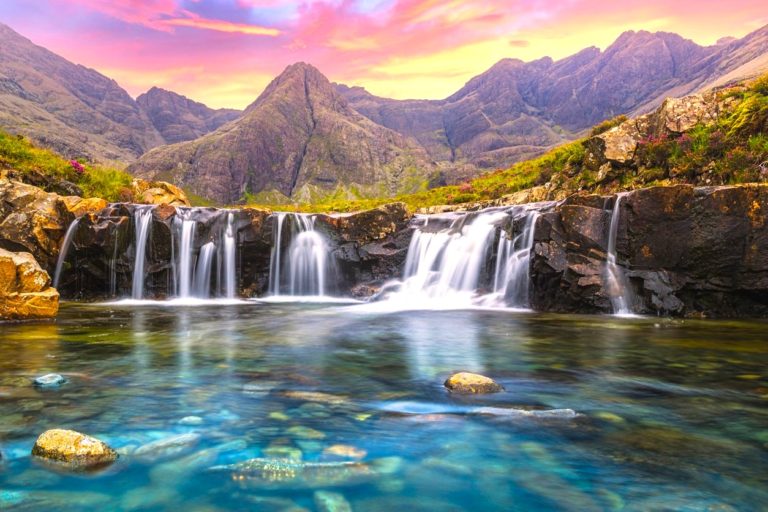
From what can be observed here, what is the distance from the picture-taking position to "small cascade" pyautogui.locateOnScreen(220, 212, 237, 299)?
2438 centimetres

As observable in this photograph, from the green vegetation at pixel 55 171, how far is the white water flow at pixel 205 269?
35.9 feet

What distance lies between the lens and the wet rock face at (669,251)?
1562 centimetres

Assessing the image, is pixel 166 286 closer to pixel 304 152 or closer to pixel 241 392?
pixel 241 392

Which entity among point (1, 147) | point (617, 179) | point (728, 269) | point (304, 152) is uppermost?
point (304, 152)

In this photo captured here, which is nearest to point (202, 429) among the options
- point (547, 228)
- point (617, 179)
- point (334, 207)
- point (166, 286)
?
point (547, 228)

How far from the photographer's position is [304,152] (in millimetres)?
192375

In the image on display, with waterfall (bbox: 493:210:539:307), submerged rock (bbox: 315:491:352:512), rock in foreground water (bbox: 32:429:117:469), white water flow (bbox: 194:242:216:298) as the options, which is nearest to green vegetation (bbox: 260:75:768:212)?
waterfall (bbox: 493:210:539:307)

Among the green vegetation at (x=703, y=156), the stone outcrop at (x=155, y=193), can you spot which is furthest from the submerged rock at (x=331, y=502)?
the stone outcrop at (x=155, y=193)

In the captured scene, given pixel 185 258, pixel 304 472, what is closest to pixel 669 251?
pixel 304 472

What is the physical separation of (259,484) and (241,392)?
3.22 meters

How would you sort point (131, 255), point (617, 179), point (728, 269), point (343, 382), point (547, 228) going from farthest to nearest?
point (617, 179) < point (131, 255) < point (547, 228) < point (728, 269) < point (343, 382)

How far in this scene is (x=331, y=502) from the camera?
3990 mm

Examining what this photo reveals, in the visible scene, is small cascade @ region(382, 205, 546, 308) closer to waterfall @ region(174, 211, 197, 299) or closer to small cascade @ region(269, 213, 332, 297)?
small cascade @ region(269, 213, 332, 297)

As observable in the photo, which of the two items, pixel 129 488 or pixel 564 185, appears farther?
pixel 564 185
